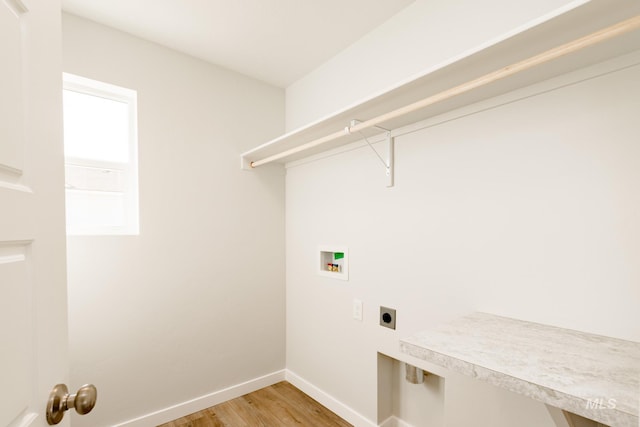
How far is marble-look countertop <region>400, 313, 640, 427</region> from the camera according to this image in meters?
0.67

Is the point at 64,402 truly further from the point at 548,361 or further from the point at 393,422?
the point at 393,422

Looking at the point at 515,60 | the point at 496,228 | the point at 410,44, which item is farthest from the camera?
the point at 410,44

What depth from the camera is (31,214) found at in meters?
0.56

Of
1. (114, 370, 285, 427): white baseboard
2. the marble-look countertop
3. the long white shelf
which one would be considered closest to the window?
(114, 370, 285, 427): white baseboard

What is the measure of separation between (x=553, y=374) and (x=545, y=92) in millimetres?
1050

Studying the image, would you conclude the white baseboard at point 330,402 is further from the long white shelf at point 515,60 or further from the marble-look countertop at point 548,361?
the long white shelf at point 515,60

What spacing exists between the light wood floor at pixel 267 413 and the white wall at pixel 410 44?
201 cm

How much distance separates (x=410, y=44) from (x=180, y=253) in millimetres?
1963

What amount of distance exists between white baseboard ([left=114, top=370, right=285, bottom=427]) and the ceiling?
96.3 inches

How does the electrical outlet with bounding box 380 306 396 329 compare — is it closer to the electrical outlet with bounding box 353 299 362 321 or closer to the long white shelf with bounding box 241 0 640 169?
the electrical outlet with bounding box 353 299 362 321

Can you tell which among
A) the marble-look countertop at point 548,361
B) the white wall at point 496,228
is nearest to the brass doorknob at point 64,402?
the marble-look countertop at point 548,361

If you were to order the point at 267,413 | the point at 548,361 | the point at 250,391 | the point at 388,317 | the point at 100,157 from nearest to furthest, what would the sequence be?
the point at 548,361, the point at 388,317, the point at 100,157, the point at 267,413, the point at 250,391

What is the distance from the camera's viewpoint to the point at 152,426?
1.93 meters

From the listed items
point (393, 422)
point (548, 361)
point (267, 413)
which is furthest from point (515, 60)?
point (267, 413)
